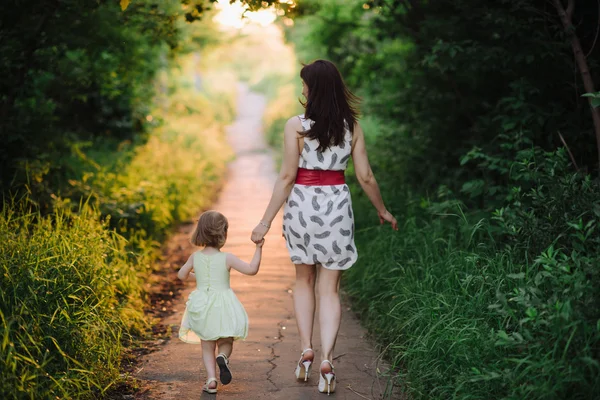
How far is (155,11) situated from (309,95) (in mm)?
4086

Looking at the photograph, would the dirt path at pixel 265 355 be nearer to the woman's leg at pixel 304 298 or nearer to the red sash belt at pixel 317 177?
the woman's leg at pixel 304 298

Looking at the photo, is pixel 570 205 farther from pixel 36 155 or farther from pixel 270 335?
pixel 36 155

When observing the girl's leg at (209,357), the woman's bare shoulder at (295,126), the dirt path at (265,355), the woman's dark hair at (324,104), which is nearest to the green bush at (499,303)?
the dirt path at (265,355)

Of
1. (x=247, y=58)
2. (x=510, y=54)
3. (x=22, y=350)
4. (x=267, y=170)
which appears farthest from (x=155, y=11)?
(x=247, y=58)

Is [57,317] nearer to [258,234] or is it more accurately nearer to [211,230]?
[211,230]

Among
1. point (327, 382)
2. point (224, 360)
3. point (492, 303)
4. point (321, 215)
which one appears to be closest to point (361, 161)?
point (321, 215)

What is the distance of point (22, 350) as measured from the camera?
3.88 metres

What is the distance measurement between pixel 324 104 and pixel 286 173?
505 mm

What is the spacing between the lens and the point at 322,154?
14.5 feet

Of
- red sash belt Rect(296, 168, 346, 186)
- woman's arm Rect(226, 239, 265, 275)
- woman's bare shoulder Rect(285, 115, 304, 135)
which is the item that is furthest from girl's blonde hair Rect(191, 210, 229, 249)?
woman's bare shoulder Rect(285, 115, 304, 135)

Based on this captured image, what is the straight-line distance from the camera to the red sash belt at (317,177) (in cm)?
446

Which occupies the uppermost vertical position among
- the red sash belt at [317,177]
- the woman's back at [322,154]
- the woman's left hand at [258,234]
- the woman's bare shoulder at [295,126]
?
the woman's bare shoulder at [295,126]

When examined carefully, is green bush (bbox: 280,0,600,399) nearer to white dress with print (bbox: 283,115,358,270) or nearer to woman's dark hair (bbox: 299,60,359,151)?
white dress with print (bbox: 283,115,358,270)

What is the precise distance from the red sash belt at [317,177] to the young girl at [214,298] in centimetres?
52
